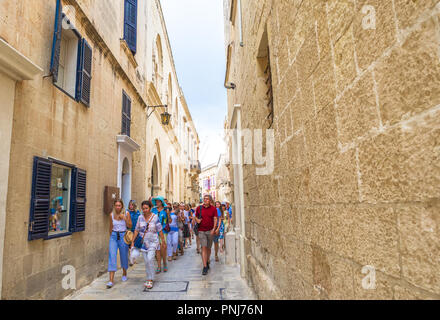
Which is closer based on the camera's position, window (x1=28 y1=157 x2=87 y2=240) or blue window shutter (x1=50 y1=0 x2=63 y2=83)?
window (x1=28 y1=157 x2=87 y2=240)

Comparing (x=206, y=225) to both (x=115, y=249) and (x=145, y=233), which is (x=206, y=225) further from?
(x=115, y=249)

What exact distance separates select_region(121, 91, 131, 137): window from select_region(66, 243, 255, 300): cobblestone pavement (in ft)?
12.8

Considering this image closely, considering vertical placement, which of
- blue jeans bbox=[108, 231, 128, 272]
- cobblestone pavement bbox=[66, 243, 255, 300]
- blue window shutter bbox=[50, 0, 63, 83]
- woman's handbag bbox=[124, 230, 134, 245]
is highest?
blue window shutter bbox=[50, 0, 63, 83]

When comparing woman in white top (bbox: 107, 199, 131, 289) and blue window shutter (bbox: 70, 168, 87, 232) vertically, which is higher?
blue window shutter (bbox: 70, 168, 87, 232)

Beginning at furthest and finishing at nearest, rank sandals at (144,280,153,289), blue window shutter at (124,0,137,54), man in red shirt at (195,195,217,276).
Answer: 1. blue window shutter at (124,0,137,54)
2. man in red shirt at (195,195,217,276)
3. sandals at (144,280,153,289)

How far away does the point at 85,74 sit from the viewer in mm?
6117

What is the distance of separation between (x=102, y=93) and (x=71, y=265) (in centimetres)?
387

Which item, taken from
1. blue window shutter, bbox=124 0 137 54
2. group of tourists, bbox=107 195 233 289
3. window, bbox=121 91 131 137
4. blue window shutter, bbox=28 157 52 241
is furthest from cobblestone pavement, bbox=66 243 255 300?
blue window shutter, bbox=124 0 137 54

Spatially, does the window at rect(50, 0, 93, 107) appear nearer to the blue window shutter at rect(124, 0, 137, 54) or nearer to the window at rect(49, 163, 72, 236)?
the window at rect(49, 163, 72, 236)

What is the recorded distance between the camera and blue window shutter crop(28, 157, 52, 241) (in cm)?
422

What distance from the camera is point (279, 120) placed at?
8.91 feet

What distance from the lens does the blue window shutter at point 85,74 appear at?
589cm

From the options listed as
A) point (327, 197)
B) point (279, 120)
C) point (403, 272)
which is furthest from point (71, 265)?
point (403, 272)

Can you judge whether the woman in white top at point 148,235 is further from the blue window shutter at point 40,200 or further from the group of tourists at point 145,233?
the blue window shutter at point 40,200
